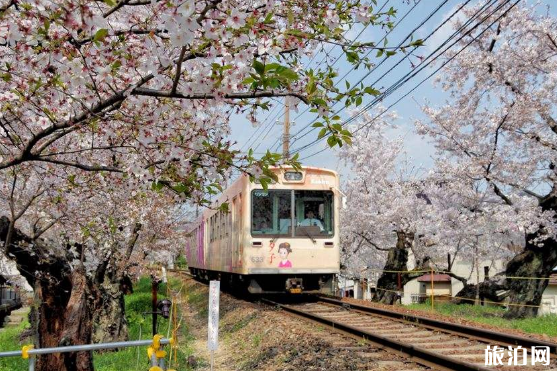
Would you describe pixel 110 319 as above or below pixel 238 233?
below

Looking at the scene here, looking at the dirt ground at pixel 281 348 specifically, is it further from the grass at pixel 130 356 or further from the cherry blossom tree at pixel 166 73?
the cherry blossom tree at pixel 166 73

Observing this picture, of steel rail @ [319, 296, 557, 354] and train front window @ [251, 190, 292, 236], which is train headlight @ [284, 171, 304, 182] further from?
steel rail @ [319, 296, 557, 354]

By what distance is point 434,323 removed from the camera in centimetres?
1025

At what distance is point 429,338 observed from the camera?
30.0 ft

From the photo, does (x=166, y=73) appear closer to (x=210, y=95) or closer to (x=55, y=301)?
(x=210, y=95)

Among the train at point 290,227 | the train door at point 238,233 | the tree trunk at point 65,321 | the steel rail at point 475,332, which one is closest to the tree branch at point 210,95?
the tree trunk at point 65,321

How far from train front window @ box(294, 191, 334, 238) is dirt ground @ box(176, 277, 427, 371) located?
201 cm

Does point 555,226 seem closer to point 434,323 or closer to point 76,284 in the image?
point 434,323

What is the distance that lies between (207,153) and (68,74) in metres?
1.24

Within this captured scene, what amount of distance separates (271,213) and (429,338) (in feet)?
19.3

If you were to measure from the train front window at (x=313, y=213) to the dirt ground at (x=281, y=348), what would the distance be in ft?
6.59

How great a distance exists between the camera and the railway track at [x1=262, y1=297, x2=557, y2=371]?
709cm

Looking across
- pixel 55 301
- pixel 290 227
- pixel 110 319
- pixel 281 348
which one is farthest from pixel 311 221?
pixel 55 301

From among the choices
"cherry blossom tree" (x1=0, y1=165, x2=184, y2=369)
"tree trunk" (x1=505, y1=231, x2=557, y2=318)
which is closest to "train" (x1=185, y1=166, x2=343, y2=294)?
"cherry blossom tree" (x1=0, y1=165, x2=184, y2=369)
